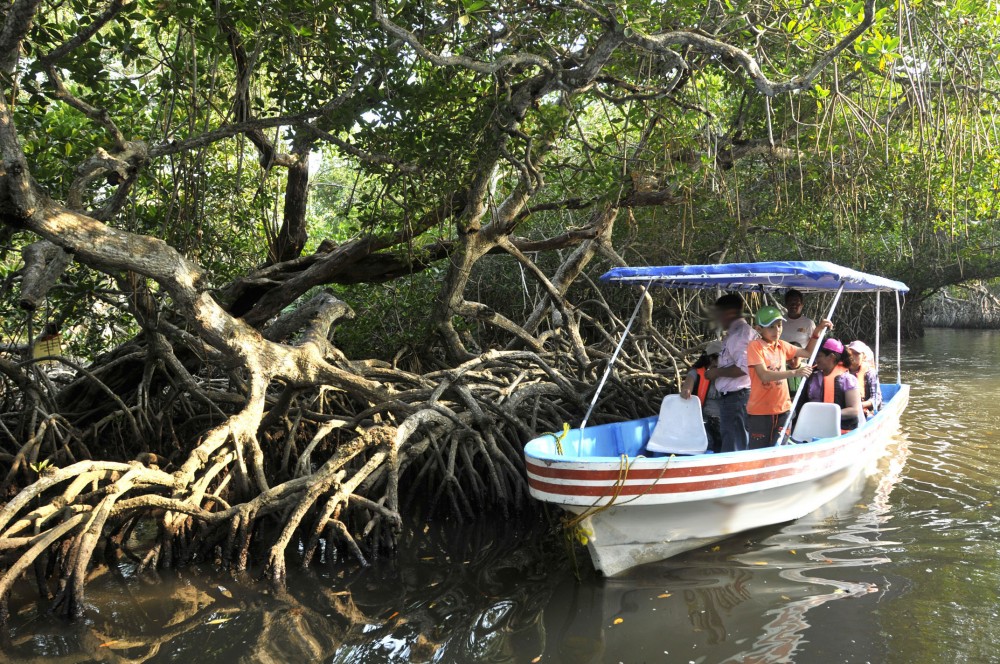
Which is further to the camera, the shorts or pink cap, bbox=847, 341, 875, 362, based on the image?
pink cap, bbox=847, 341, 875, 362

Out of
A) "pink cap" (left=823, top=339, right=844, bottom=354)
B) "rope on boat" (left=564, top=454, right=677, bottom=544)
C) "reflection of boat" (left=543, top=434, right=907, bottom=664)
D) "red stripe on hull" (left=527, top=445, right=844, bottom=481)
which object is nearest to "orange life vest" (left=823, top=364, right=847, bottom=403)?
"pink cap" (left=823, top=339, right=844, bottom=354)

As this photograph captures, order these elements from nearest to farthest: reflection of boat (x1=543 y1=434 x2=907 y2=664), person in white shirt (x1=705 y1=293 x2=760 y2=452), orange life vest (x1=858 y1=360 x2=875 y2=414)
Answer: reflection of boat (x1=543 y1=434 x2=907 y2=664)
person in white shirt (x1=705 y1=293 x2=760 y2=452)
orange life vest (x1=858 y1=360 x2=875 y2=414)

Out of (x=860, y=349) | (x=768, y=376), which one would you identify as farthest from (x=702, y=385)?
(x=860, y=349)

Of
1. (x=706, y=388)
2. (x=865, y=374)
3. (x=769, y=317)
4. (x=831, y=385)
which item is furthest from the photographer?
(x=865, y=374)

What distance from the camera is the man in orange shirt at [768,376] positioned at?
18.3 feet

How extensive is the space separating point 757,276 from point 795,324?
4.97 ft

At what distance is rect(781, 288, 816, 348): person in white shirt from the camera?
7.50 meters

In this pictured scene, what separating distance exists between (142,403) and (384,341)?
9.06 feet

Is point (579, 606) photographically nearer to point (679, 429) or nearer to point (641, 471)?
point (641, 471)

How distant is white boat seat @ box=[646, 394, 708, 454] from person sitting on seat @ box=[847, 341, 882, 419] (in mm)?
1923

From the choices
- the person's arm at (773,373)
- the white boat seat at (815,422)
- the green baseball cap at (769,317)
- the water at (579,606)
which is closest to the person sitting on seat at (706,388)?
the person's arm at (773,373)

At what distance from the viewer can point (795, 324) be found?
7.60m

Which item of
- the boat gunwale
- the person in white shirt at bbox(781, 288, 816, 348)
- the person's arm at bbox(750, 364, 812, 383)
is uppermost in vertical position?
the person in white shirt at bbox(781, 288, 816, 348)

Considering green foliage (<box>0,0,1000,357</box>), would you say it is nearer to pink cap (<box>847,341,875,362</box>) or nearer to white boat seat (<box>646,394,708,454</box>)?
pink cap (<box>847,341,875,362</box>)
